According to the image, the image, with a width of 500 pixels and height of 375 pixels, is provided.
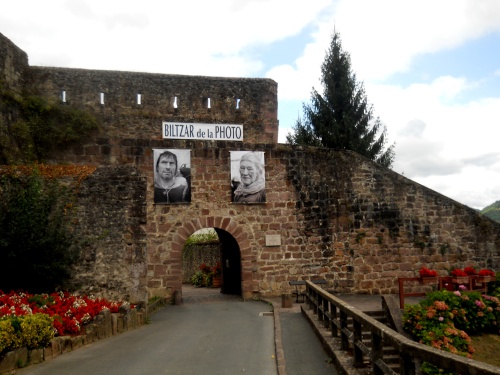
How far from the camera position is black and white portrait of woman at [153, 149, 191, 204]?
14.8m

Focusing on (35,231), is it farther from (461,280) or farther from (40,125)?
(461,280)

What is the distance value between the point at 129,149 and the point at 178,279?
4.24 metres

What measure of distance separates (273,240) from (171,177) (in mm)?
3759

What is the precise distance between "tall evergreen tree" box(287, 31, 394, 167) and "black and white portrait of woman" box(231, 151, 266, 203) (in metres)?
8.66

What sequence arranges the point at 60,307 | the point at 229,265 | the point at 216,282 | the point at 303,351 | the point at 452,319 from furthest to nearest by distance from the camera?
the point at 216,282 → the point at 229,265 → the point at 452,319 → the point at 60,307 → the point at 303,351

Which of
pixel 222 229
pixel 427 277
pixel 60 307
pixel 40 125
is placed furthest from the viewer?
pixel 222 229

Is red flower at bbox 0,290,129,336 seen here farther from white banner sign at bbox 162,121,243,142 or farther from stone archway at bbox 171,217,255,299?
white banner sign at bbox 162,121,243,142

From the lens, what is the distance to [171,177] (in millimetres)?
14922

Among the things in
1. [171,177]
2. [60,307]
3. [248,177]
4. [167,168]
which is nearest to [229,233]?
[248,177]

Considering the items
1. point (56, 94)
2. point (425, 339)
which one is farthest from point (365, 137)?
point (425, 339)

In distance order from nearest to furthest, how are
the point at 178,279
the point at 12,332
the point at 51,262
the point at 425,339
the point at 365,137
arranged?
1. the point at 12,332
2. the point at 425,339
3. the point at 51,262
4. the point at 178,279
5. the point at 365,137

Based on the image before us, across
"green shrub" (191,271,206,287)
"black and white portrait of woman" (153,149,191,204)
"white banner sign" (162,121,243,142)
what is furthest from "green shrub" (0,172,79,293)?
"green shrub" (191,271,206,287)

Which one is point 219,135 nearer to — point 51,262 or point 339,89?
point 51,262

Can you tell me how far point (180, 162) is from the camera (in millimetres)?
15047
